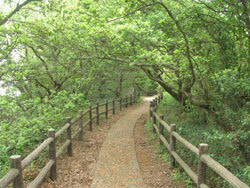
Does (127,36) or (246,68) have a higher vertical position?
(127,36)

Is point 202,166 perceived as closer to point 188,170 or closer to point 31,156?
point 188,170

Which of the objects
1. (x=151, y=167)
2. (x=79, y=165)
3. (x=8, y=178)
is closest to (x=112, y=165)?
(x=79, y=165)

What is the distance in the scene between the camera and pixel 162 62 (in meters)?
6.77

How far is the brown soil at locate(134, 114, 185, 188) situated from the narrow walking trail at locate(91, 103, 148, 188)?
0.18 metres

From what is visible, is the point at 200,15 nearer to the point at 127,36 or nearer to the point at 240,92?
the point at 240,92

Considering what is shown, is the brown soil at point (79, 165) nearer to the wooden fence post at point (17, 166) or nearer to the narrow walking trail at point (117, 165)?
the narrow walking trail at point (117, 165)

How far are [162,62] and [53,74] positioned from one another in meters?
6.56

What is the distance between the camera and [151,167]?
20.1 feet

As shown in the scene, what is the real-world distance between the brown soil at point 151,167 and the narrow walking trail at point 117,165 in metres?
0.18

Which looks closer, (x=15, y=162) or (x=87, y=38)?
(x=15, y=162)

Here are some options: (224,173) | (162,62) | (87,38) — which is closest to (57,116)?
(87,38)

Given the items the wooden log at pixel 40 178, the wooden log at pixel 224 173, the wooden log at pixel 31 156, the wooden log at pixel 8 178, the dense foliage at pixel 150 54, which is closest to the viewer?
the wooden log at pixel 224 173

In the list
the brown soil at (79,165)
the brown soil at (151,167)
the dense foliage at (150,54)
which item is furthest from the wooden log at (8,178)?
the brown soil at (151,167)

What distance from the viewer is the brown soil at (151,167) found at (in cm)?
514
